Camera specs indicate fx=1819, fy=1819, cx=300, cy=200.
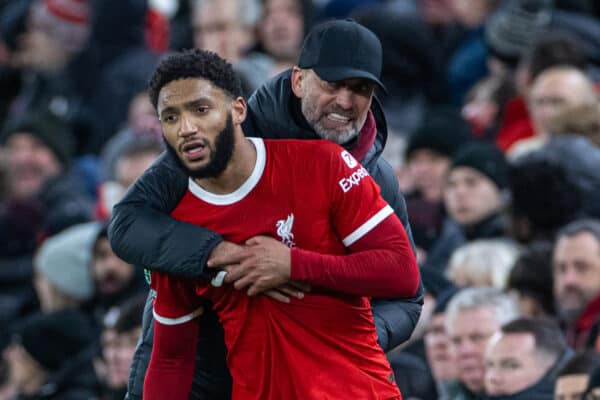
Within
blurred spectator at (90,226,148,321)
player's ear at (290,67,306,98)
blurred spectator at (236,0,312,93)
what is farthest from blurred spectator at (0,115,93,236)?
player's ear at (290,67,306,98)

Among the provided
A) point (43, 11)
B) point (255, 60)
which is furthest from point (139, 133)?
point (43, 11)

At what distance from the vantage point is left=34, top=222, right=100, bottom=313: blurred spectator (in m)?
10.3

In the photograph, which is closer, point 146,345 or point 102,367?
point 146,345

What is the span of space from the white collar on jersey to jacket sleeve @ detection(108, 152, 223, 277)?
0.22ft

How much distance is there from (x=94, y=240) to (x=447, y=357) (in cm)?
272

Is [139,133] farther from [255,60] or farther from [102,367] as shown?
[102,367]

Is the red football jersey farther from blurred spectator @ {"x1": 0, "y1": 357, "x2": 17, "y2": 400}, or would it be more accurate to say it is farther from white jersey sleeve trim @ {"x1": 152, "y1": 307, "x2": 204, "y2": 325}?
blurred spectator @ {"x1": 0, "y1": 357, "x2": 17, "y2": 400}

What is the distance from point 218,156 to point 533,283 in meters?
3.22

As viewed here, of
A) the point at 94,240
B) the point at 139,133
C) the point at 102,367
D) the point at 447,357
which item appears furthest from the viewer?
the point at 139,133

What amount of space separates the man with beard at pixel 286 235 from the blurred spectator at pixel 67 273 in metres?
4.58

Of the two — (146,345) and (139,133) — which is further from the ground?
(146,345)

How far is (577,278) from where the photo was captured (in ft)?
27.4

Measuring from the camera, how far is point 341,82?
5902 mm

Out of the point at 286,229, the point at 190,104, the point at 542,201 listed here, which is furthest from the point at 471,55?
the point at 190,104
